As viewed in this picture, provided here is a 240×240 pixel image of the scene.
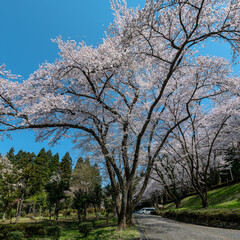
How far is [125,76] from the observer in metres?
9.26

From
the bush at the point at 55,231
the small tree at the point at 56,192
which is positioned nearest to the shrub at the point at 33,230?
the bush at the point at 55,231

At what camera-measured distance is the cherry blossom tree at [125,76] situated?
5.74 metres

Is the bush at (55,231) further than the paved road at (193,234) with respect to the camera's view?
Yes

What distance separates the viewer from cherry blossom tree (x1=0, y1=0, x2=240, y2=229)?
5.74 meters

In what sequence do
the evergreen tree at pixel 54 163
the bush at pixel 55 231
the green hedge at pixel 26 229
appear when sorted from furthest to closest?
the evergreen tree at pixel 54 163 → the green hedge at pixel 26 229 → the bush at pixel 55 231

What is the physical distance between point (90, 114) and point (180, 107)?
24.6 ft

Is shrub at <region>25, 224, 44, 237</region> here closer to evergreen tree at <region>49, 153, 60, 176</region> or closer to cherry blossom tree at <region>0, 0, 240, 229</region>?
cherry blossom tree at <region>0, 0, 240, 229</region>

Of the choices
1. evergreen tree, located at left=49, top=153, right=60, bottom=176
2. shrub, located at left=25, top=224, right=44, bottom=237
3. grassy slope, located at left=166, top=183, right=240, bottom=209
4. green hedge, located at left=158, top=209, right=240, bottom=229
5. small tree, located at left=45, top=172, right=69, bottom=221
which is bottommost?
shrub, located at left=25, top=224, right=44, bottom=237

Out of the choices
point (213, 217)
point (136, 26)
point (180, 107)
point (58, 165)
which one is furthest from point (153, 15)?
point (58, 165)

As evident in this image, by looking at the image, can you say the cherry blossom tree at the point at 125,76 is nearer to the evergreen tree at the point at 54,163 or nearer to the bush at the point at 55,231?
the bush at the point at 55,231

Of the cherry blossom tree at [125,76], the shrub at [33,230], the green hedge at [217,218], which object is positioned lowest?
the shrub at [33,230]

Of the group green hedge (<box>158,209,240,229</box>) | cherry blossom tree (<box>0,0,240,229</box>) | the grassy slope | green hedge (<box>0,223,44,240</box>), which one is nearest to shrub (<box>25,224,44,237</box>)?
green hedge (<box>0,223,44,240</box>)

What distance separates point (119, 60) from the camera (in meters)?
7.55

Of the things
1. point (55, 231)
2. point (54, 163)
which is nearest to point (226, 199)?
point (55, 231)
